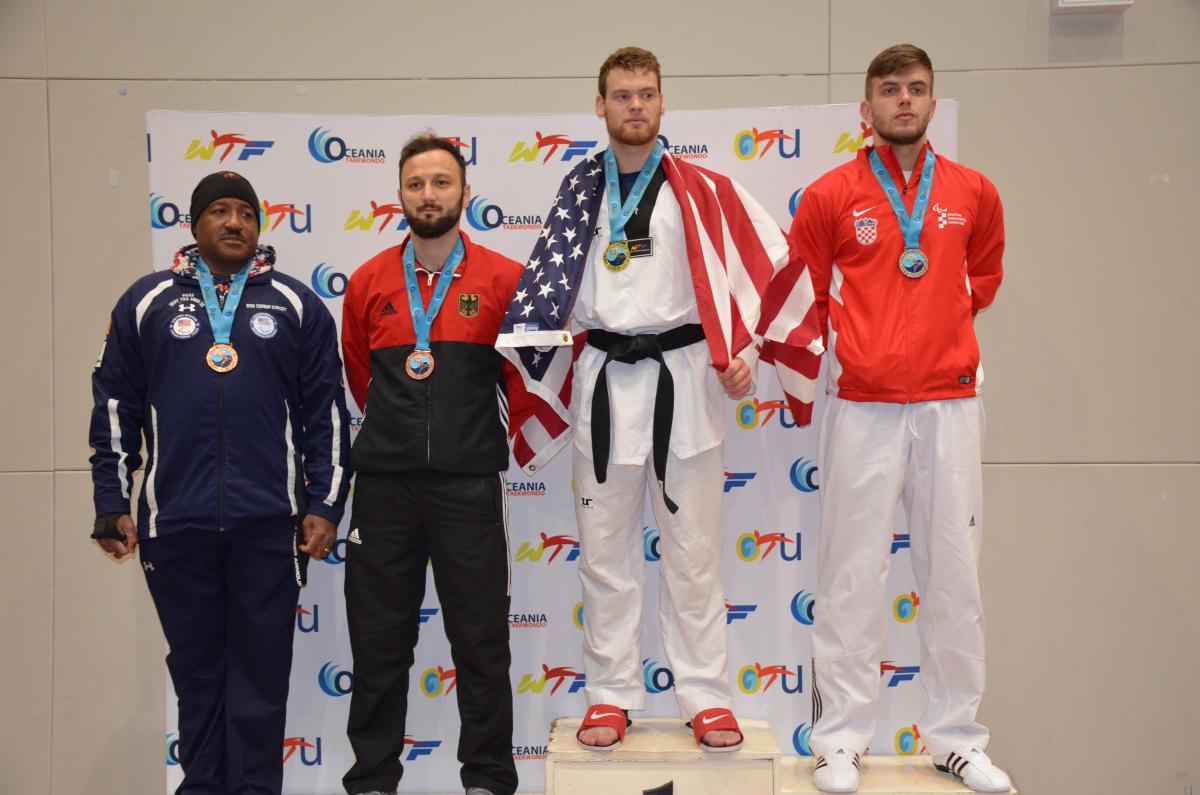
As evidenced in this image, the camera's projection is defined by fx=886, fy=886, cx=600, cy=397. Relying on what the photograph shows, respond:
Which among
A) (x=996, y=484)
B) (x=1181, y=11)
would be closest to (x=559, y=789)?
(x=996, y=484)

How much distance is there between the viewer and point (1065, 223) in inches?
142

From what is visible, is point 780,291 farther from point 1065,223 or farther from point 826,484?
point 1065,223

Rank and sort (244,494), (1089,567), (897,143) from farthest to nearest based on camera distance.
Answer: (1089,567)
(897,143)
(244,494)

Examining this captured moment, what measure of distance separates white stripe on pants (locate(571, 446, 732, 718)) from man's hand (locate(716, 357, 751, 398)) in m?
0.23

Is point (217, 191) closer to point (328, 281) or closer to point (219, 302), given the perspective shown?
point (219, 302)

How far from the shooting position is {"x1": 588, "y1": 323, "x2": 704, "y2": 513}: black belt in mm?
2848

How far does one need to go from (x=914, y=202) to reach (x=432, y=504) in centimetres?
193

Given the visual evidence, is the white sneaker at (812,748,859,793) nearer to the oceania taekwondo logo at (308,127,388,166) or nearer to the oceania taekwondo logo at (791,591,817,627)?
the oceania taekwondo logo at (791,591,817,627)

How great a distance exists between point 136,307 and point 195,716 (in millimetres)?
1362

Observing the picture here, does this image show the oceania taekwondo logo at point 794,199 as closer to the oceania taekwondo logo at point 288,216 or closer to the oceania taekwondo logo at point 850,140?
the oceania taekwondo logo at point 850,140

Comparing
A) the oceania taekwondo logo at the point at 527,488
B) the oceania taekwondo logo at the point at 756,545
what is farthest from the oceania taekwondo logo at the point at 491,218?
the oceania taekwondo logo at the point at 756,545

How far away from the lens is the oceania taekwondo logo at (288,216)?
11.4 feet

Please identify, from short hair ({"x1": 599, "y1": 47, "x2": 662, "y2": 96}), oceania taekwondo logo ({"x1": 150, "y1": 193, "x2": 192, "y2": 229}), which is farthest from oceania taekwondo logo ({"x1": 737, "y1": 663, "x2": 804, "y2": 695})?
oceania taekwondo logo ({"x1": 150, "y1": 193, "x2": 192, "y2": 229})

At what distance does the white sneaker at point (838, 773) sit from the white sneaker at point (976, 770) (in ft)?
1.08
